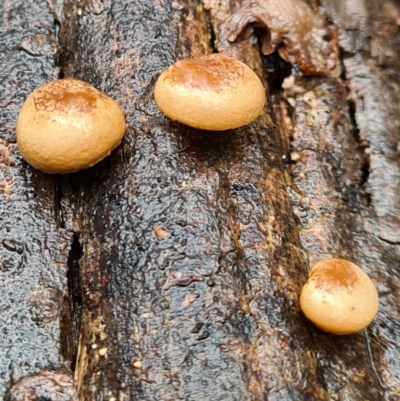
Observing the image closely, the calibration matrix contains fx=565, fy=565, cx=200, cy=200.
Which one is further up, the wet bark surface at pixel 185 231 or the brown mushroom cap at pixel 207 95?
the brown mushroom cap at pixel 207 95

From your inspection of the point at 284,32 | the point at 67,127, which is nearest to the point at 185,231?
the point at 67,127

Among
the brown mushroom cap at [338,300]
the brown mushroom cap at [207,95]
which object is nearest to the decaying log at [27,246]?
the brown mushroom cap at [207,95]

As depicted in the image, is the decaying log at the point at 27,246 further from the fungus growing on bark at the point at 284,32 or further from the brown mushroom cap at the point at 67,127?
the fungus growing on bark at the point at 284,32

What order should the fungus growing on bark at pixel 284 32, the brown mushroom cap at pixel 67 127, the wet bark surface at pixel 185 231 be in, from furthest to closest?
the fungus growing on bark at pixel 284 32, the brown mushroom cap at pixel 67 127, the wet bark surface at pixel 185 231

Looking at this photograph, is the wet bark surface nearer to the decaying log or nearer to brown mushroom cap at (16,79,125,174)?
the decaying log

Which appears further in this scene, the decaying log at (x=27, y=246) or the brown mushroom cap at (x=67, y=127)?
the brown mushroom cap at (x=67, y=127)
